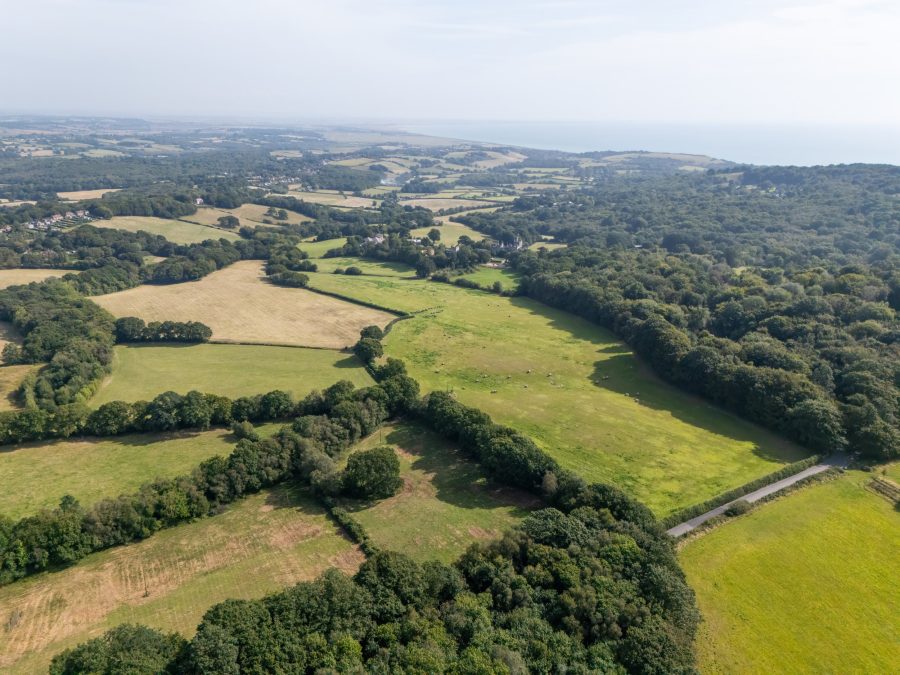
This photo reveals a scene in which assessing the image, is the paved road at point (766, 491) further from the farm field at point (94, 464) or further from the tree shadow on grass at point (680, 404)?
the farm field at point (94, 464)

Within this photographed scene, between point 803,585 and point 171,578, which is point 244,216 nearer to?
point 171,578

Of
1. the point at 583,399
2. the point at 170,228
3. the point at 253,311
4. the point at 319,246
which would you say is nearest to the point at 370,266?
the point at 319,246

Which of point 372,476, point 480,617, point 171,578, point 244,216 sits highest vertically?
point 480,617

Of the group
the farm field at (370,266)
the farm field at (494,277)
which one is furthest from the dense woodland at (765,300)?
the farm field at (370,266)

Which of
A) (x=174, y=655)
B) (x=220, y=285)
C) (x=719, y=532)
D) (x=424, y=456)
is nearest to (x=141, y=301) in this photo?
(x=220, y=285)

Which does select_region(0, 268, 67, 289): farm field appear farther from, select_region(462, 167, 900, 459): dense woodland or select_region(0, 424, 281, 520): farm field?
select_region(462, 167, 900, 459): dense woodland
